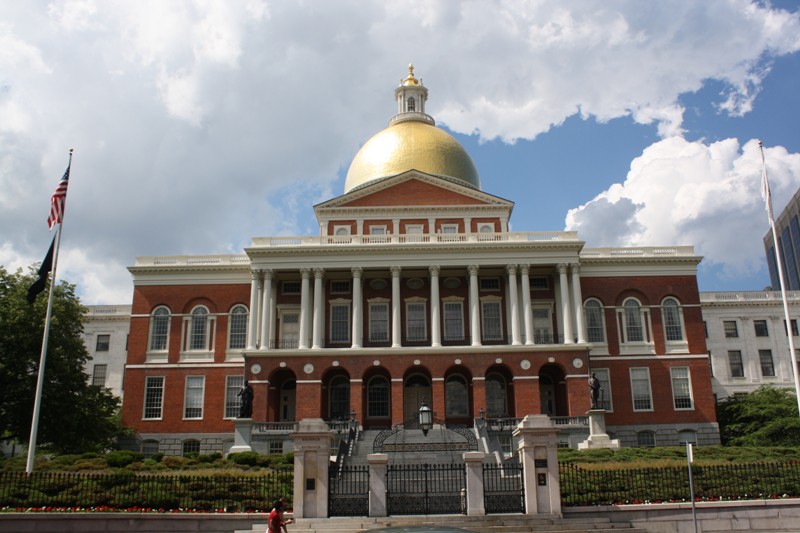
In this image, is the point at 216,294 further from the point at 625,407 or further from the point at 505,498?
the point at 505,498

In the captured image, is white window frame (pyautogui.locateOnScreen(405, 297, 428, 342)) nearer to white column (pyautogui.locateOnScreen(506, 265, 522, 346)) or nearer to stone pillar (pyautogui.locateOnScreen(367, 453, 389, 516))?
white column (pyautogui.locateOnScreen(506, 265, 522, 346))

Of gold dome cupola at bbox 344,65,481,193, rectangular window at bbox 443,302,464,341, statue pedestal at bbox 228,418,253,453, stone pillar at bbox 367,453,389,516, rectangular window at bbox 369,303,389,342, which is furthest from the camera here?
gold dome cupola at bbox 344,65,481,193

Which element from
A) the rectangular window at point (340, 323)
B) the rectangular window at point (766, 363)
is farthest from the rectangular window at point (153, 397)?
the rectangular window at point (766, 363)

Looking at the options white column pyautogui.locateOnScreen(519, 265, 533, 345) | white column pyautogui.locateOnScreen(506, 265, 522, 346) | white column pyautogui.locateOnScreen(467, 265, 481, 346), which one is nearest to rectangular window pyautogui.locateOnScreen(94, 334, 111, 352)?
white column pyautogui.locateOnScreen(467, 265, 481, 346)

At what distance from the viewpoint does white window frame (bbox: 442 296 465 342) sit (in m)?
51.5

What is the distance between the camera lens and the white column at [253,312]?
162 feet

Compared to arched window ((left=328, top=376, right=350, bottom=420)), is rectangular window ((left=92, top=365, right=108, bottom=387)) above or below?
above

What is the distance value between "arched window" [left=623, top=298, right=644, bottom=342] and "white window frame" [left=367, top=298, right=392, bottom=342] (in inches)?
640

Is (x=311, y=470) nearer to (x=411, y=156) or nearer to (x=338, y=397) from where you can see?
(x=338, y=397)

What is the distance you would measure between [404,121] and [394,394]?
25.2 meters

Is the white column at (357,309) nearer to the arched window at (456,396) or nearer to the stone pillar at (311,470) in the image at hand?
the arched window at (456,396)

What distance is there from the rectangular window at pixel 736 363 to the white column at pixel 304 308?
37.7 m

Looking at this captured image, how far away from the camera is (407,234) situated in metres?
52.2

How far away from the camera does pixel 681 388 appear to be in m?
51.5
